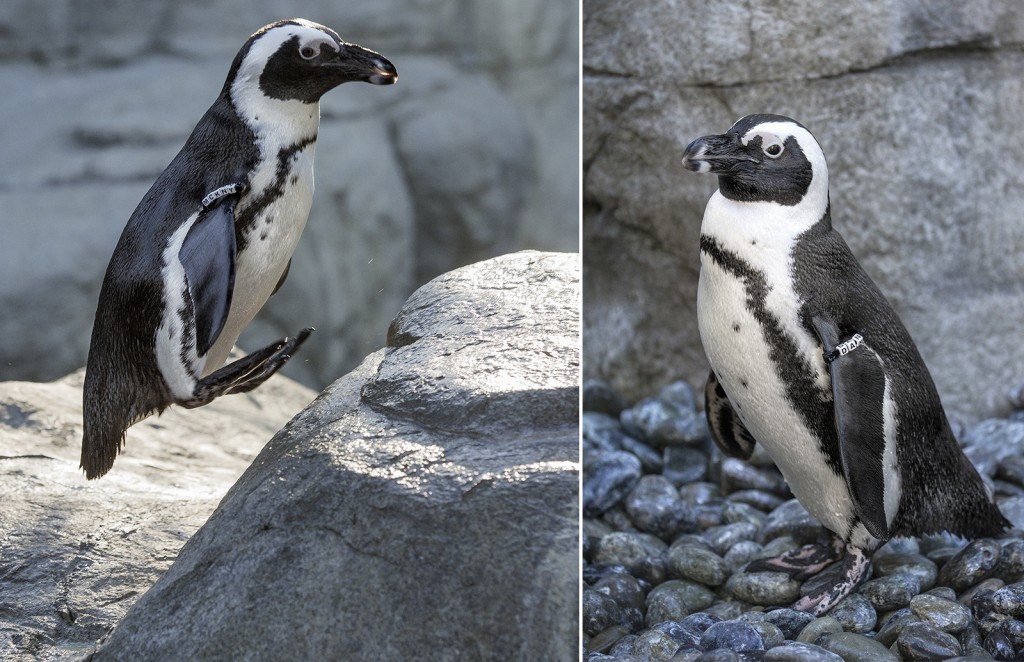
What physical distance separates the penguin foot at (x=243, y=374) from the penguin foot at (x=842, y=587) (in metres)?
0.91

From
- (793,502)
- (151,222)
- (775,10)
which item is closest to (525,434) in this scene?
(151,222)

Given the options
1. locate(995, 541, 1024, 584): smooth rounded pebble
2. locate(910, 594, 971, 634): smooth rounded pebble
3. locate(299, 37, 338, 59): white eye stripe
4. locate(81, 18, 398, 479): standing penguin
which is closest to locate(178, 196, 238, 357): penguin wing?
locate(81, 18, 398, 479): standing penguin

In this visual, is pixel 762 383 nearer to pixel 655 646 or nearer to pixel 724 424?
pixel 724 424

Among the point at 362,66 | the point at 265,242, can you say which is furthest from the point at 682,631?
the point at 362,66

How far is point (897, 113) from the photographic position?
2.29 m

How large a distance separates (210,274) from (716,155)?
805mm

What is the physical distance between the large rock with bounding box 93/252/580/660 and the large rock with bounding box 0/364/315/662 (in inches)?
8.0

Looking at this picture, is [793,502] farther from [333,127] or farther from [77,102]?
[77,102]

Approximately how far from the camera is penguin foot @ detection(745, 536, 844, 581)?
1.69 meters

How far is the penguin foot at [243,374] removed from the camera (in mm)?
1602

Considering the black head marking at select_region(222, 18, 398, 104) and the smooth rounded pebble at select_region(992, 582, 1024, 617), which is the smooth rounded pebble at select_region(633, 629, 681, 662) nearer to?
the smooth rounded pebble at select_region(992, 582, 1024, 617)

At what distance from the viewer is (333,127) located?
263 centimetres

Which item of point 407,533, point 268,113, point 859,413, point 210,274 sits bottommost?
point 407,533

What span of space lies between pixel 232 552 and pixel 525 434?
43 cm
